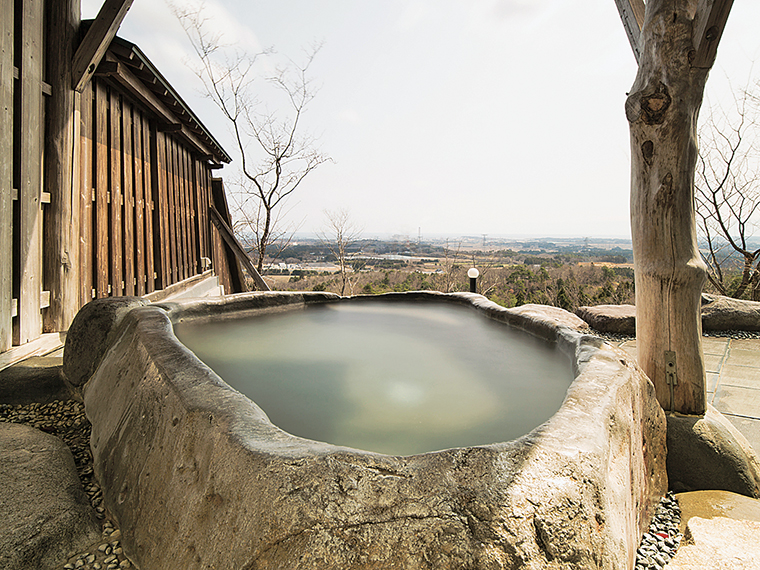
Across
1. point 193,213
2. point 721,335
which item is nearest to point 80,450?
point 193,213

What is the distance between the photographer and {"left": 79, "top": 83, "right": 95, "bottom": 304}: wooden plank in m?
3.32

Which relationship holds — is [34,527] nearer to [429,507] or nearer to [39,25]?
[429,507]

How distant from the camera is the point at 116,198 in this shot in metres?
3.89

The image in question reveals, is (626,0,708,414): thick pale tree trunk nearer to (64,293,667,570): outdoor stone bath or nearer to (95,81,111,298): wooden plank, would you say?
(64,293,667,570): outdoor stone bath

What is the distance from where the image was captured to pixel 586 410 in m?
1.36

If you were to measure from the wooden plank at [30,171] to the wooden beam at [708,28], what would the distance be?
4.28m

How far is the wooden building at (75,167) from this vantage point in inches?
103

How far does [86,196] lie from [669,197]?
4.50 metres

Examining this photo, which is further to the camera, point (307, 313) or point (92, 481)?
point (307, 313)

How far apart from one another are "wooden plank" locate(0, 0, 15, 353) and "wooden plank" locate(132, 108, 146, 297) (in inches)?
67.6

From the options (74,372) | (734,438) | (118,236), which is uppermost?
(118,236)

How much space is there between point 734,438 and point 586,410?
2.05 metres

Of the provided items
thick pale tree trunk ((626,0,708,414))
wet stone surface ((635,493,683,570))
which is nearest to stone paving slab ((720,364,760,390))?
thick pale tree trunk ((626,0,708,414))

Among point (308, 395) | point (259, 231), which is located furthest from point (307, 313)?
point (259, 231)
